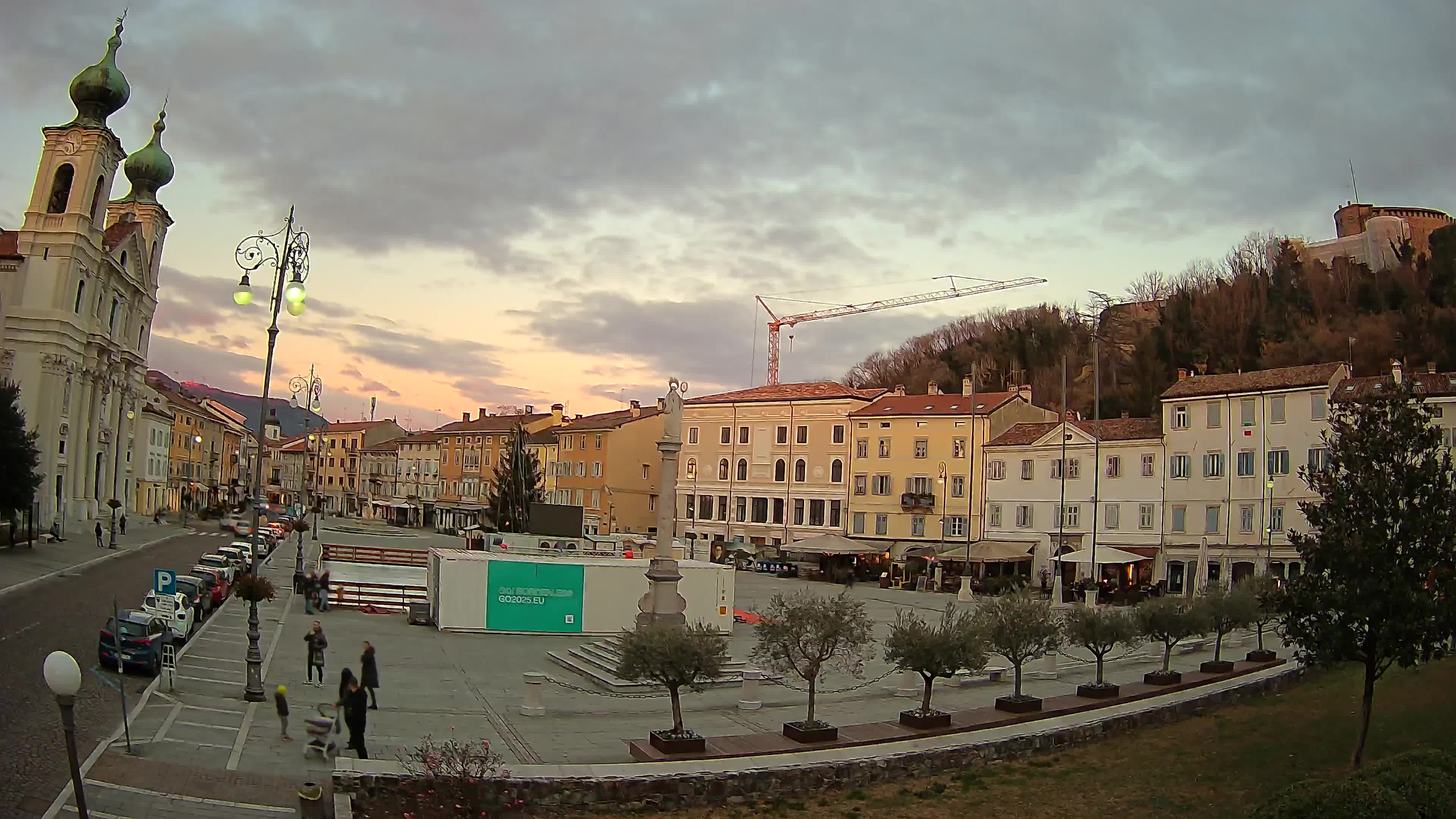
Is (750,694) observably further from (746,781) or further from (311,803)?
(311,803)

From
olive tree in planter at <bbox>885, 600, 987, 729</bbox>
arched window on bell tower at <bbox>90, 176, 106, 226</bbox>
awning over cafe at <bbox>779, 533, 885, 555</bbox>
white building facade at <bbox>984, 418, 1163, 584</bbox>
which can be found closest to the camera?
olive tree in planter at <bbox>885, 600, 987, 729</bbox>

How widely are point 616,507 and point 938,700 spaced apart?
62.3 metres

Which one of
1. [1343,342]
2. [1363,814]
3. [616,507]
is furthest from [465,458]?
[1363,814]

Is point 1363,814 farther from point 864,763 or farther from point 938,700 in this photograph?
point 938,700

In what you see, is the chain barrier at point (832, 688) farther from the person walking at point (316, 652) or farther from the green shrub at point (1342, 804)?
the green shrub at point (1342, 804)

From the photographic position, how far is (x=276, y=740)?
16625 millimetres

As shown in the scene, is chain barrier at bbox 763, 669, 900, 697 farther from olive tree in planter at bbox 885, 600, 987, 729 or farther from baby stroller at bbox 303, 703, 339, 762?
baby stroller at bbox 303, 703, 339, 762

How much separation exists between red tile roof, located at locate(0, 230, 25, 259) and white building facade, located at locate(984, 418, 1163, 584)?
57.2 meters

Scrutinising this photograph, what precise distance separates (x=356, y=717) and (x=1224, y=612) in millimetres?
19828

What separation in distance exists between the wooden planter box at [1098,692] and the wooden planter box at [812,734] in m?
7.10

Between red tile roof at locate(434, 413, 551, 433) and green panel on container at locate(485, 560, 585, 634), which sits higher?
red tile roof at locate(434, 413, 551, 433)

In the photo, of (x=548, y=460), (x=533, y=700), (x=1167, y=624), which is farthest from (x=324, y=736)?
(x=548, y=460)

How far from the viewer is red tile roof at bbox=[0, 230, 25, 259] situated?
5934 cm

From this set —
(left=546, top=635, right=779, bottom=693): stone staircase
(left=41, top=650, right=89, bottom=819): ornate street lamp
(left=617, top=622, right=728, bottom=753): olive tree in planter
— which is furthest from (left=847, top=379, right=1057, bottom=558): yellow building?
(left=41, top=650, right=89, bottom=819): ornate street lamp
